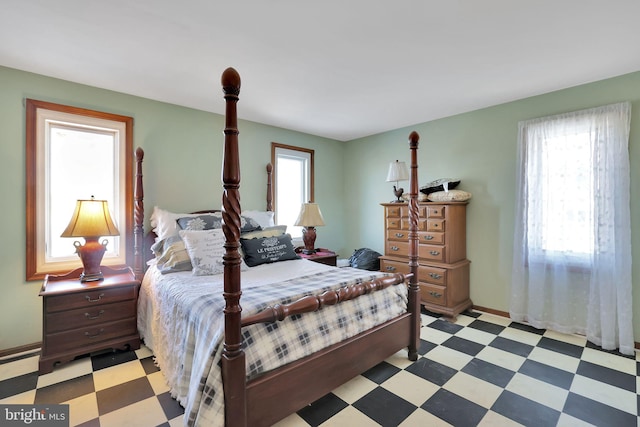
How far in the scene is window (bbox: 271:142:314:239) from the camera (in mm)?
4094

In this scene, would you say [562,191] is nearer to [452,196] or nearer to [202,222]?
[452,196]

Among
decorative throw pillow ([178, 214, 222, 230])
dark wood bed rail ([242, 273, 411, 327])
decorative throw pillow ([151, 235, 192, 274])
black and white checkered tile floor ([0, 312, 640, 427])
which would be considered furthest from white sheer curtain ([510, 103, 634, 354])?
decorative throw pillow ([151, 235, 192, 274])

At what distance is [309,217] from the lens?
3607mm

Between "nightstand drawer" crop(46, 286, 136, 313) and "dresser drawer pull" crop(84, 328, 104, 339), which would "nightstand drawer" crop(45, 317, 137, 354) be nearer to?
"dresser drawer pull" crop(84, 328, 104, 339)

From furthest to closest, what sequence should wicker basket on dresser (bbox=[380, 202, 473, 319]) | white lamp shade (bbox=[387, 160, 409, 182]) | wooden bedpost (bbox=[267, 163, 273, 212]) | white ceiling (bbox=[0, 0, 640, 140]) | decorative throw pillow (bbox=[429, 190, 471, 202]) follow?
wooden bedpost (bbox=[267, 163, 273, 212]), white lamp shade (bbox=[387, 160, 409, 182]), decorative throw pillow (bbox=[429, 190, 471, 202]), wicker basket on dresser (bbox=[380, 202, 473, 319]), white ceiling (bbox=[0, 0, 640, 140])

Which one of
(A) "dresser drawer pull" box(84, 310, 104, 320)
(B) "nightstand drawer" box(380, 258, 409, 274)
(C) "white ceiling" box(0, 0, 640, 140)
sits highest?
(C) "white ceiling" box(0, 0, 640, 140)

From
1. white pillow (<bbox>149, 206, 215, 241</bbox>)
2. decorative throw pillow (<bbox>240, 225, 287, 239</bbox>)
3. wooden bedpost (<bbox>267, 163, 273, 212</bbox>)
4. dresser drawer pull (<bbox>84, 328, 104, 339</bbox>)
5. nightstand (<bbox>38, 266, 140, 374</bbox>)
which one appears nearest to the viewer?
nightstand (<bbox>38, 266, 140, 374</bbox>)

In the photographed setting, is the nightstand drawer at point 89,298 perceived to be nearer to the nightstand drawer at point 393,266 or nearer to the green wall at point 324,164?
the green wall at point 324,164

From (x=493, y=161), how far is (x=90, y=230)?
3993 mm

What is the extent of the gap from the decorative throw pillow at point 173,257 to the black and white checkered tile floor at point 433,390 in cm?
73

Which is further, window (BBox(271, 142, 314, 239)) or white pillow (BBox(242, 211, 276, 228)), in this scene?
window (BBox(271, 142, 314, 239))

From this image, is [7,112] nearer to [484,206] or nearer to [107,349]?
[107,349]

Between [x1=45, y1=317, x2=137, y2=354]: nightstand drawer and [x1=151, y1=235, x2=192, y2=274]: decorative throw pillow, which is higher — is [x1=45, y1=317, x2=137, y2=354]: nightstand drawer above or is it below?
below

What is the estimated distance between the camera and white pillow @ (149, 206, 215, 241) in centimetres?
277
